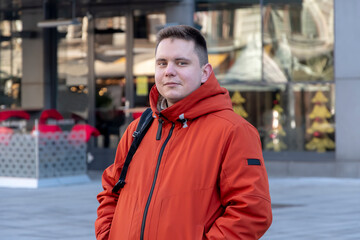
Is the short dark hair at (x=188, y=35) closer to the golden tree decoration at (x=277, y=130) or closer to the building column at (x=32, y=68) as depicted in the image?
the golden tree decoration at (x=277, y=130)

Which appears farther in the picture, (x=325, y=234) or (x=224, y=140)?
(x=325, y=234)

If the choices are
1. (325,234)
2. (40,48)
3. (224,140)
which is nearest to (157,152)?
(224,140)

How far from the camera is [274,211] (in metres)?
Result: 10.7

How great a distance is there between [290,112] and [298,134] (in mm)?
485

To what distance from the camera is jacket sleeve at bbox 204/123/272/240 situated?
117 inches

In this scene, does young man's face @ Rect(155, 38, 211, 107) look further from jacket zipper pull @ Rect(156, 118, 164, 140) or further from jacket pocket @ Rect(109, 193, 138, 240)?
jacket pocket @ Rect(109, 193, 138, 240)

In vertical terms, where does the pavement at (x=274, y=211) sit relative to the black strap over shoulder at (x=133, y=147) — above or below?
below

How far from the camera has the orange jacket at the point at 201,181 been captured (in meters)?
3.00

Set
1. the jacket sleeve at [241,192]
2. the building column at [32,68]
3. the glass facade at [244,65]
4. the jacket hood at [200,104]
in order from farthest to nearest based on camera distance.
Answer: the building column at [32,68] → the glass facade at [244,65] → the jacket hood at [200,104] → the jacket sleeve at [241,192]

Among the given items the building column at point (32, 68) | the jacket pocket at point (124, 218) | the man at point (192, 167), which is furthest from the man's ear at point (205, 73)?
the building column at point (32, 68)

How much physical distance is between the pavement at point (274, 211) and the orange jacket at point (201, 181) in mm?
5521

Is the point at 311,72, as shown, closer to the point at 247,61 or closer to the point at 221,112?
the point at 247,61

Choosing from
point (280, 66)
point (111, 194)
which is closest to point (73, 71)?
point (280, 66)

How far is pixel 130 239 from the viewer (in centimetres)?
310
